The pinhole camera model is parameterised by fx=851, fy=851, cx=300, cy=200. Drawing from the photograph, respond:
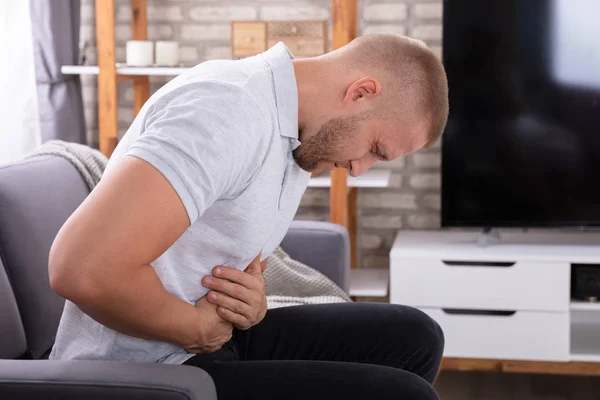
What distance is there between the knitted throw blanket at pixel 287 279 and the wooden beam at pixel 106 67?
662mm

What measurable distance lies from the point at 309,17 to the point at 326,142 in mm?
1899

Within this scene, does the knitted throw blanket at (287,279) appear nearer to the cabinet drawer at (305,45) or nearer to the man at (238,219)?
the man at (238,219)

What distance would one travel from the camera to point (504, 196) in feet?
9.80

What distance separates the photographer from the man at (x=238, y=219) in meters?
1.13

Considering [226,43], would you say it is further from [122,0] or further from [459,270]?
[459,270]

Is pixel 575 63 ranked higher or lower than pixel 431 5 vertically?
lower

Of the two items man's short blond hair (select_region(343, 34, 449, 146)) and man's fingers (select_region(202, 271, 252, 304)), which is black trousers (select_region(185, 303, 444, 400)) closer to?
man's fingers (select_region(202, 271, 252, 304))

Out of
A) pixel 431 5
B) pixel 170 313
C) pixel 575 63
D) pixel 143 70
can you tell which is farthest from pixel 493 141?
pixel 170 313

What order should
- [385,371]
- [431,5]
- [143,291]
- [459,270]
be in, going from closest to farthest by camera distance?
[143,291] → [385,371] → [459,270] → [431,5]

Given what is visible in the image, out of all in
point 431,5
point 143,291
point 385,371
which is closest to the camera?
point 143,291

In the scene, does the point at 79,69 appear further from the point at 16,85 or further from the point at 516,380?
the point at 516,380

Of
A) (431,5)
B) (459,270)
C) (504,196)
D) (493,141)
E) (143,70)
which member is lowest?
(459,270)

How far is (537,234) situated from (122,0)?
6.05ft

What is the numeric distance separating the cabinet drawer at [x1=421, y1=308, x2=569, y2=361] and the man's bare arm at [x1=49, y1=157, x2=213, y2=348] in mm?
1858
